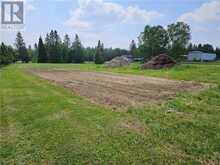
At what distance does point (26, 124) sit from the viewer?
645 centimetres

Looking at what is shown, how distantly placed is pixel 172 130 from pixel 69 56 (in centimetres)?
7826

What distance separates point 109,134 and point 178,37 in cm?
7273

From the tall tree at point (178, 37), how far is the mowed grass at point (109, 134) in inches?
2672

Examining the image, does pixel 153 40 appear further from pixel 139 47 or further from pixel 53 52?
pixel 53 52

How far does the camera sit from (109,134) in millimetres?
5426

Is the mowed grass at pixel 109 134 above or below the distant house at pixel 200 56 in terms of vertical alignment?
below

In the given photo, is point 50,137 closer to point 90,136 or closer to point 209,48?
point 90,136

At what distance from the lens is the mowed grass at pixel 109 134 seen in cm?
434

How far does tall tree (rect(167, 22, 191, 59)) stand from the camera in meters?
74.1

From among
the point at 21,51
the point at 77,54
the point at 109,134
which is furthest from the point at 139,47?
the point at 109,134

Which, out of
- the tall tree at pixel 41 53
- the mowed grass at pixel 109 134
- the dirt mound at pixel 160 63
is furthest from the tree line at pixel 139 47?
the mowed grass at pixel 109 134

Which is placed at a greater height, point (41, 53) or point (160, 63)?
point (41, 53)

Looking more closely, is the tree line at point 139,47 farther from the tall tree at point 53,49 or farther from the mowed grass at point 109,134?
the mowed grass at point 109,134

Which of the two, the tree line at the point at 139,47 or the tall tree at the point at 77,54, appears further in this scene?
the tall tree at the point at 77,54
